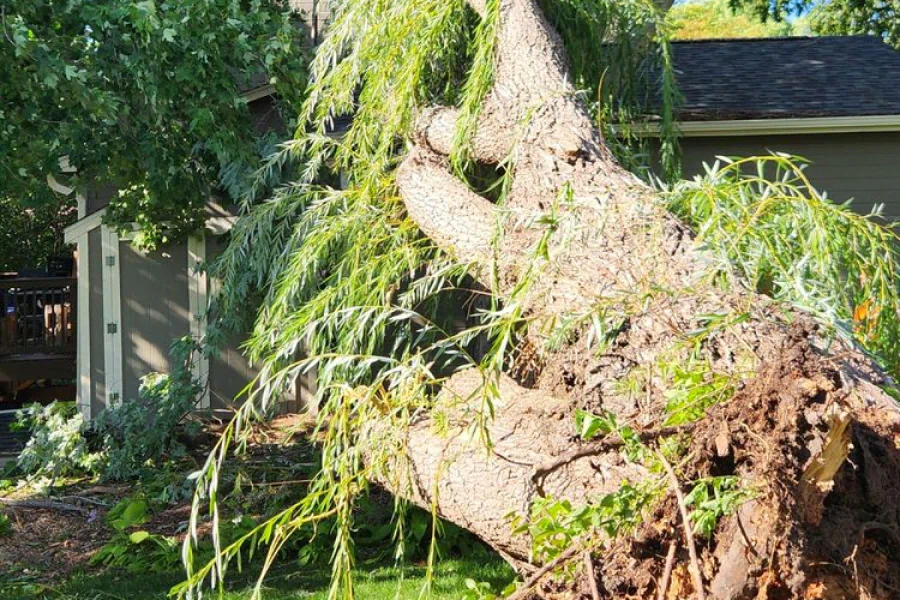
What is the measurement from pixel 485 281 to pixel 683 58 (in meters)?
7.99

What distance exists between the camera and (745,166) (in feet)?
31.3

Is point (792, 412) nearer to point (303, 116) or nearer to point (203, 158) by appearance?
point (303, 116)

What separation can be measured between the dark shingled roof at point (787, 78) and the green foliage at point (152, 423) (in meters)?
5.24

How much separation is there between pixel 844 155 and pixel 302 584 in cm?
737

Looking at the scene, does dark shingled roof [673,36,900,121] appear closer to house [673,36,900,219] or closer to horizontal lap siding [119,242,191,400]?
house [673,36,900,219]

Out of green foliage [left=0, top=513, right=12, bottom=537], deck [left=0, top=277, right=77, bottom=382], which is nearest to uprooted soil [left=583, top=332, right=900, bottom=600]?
green foliage [left=0, top=513, right=12, bottom=537]

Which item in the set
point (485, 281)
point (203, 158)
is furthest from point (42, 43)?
point (485, 281)

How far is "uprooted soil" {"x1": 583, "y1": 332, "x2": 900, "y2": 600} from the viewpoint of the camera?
273 centimetres

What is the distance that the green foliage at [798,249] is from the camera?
3.56 meters

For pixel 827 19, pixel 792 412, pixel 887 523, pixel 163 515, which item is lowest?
pixel 163 515

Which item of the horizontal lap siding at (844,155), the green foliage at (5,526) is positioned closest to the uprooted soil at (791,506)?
the green foliage at (5,526)

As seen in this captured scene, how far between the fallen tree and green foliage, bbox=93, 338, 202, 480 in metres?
4.14

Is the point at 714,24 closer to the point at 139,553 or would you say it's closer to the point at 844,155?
the point at 844,155

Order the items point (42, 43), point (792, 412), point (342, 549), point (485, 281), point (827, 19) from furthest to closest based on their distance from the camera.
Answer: point (827, 19) < point (42, 43) < point (485, 281) < point (342, 549) < point (792, 412)
